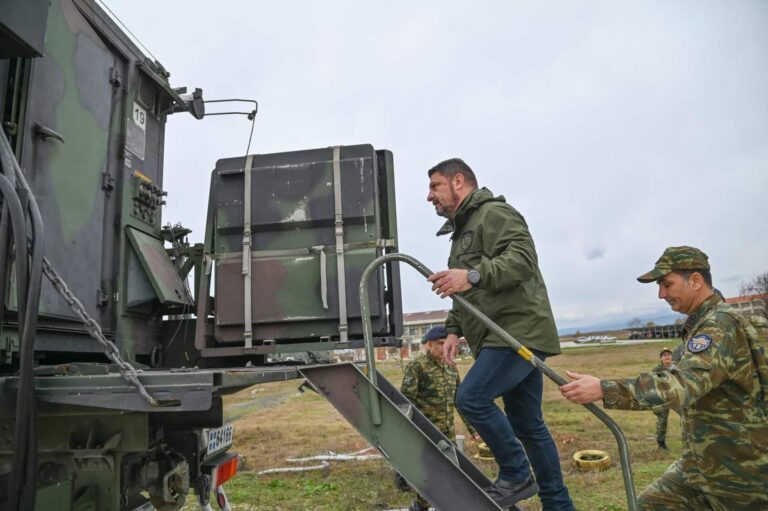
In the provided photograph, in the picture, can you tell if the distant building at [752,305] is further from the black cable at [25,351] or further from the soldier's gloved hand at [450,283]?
the black cable at [25,351]

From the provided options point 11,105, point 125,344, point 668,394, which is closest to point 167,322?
point 125,344

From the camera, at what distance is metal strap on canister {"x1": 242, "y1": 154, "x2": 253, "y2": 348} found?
136 inches

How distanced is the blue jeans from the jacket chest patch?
2.07ft

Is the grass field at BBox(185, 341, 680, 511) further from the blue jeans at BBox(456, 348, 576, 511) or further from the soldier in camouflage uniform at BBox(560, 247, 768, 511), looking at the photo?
the soldier in camouflage uniform at BBox(560, 247, 768, 511)

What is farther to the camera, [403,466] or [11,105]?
[11,105]

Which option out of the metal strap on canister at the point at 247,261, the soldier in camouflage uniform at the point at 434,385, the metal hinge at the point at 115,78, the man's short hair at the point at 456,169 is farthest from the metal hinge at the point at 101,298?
the soldier in camouflage uniform at the point at 434,385

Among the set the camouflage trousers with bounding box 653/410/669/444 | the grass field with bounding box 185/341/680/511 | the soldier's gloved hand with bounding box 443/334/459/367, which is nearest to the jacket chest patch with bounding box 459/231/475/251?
the soldier's gloved hand with bounding box 443/334/459/367

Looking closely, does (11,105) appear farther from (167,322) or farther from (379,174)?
(379,174)

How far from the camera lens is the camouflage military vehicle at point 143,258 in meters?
2.54

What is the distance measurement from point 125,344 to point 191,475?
1016mm

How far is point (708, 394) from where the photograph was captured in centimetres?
275

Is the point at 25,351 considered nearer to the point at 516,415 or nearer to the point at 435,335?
the point at 516,415

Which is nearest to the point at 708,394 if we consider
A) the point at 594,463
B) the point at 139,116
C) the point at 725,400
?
the point at 725,400

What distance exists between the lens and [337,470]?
23.6 feet
